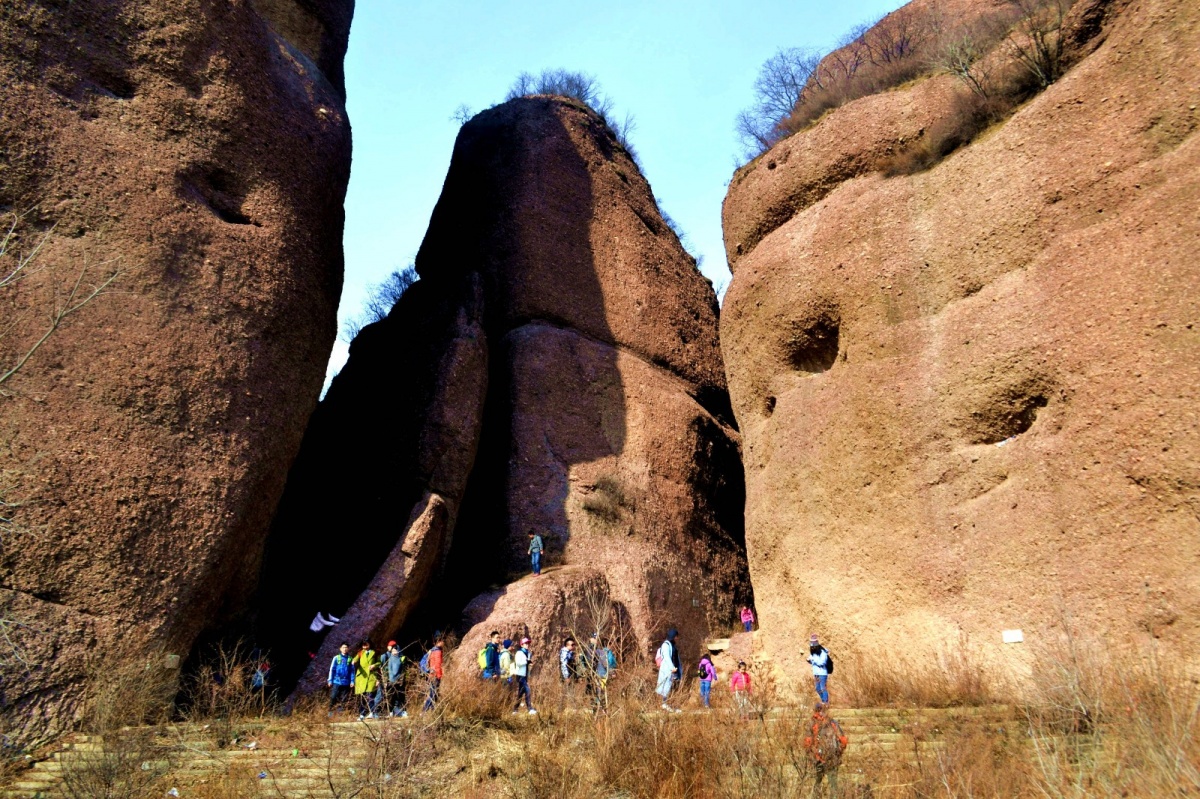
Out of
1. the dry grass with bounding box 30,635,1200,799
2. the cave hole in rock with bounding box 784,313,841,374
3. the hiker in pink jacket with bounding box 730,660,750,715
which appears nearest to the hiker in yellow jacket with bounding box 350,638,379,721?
the dry grass with bounding box 30,635,1200,799

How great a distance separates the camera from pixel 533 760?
6863 mm

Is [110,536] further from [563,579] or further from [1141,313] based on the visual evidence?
[1141,313]

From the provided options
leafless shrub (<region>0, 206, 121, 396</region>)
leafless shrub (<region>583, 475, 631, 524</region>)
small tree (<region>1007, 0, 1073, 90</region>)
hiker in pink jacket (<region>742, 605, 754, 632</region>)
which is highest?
small tree (<region>1007, 0, 1073, 90</region>)

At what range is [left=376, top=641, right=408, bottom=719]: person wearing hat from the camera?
9.67 metres

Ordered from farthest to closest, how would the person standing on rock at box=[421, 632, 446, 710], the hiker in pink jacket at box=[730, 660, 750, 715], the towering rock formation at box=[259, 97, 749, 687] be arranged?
the towering rock formation at box=[259, 97, 749, 687], the person standing on rock at box=[421, 632, 446, 710], the hiker in pink jacket at box=[730, 660, 750, 715]

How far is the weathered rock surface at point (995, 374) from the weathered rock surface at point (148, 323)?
6.12 meters

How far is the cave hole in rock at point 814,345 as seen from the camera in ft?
38.0

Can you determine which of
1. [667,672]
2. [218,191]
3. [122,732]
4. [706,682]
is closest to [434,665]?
[667,672]

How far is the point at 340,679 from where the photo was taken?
1014 cm

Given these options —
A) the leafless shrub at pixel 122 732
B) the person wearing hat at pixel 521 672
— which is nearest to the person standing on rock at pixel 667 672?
the person wearing hat at pixel 521 672

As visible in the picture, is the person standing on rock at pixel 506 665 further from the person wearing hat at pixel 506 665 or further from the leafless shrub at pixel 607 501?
the leafless shrub at pixel 607 501

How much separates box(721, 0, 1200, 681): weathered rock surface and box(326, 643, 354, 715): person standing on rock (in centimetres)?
494

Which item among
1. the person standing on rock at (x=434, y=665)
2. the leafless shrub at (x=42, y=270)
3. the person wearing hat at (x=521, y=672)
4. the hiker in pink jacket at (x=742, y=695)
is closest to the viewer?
the hiker in pink jacket at (x=742, y=695)

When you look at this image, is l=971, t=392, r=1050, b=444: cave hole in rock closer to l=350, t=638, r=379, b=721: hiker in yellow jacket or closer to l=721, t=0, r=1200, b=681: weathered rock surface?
l=721, t=0, r=1200, b=681: weathered rock surface
